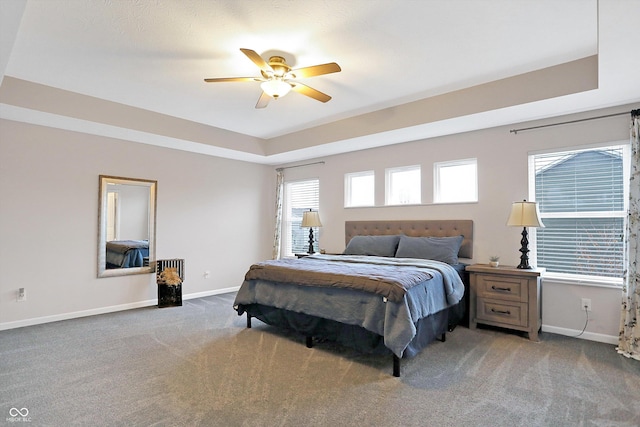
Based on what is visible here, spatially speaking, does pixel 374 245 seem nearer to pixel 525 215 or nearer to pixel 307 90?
pixel 525 215

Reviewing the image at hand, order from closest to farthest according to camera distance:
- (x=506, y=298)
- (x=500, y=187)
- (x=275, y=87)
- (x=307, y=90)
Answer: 1. (x=275, y=87)
2. (x=307, y=90)
3. (x=506, y=298)
4. (x=500, y=187)

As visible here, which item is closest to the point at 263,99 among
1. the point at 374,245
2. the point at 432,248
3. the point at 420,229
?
the point at 374,245

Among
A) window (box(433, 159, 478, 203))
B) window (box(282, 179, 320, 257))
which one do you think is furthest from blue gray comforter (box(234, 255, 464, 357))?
window (box(282, 179, 320, 257))

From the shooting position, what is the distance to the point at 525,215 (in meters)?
3.65

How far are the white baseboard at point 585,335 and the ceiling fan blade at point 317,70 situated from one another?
3567mm

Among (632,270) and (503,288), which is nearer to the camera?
(632,270)

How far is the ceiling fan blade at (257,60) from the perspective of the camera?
8.09ft

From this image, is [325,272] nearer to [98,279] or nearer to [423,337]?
[423,337]

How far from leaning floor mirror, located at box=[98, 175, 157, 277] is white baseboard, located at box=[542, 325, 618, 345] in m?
5.26

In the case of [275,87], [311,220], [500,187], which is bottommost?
[311,220]

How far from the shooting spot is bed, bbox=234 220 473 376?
109 inches

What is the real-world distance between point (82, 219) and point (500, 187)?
5341mm

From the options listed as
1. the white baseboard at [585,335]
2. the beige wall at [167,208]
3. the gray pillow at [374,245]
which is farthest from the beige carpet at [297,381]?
the gray pillow at [374,245]

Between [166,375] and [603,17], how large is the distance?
12.7 ft
